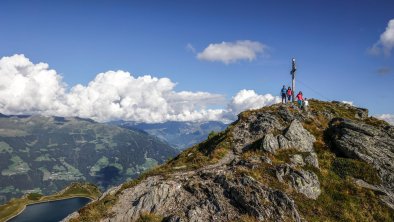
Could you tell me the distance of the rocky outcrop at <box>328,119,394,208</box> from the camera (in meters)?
37.9

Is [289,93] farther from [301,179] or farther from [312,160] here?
[301,179]

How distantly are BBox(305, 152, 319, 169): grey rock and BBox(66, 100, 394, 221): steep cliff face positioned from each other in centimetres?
11

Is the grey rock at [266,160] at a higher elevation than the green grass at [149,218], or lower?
higher

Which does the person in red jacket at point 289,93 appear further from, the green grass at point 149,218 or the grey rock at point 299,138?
the green grass at point 149,218

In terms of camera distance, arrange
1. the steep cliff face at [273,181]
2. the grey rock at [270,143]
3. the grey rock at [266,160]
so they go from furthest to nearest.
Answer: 1. the grey rock at [270,143]
2. the grey rock at [266,160]
3. the steep cliff face at [273,181]

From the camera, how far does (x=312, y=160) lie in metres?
39.2

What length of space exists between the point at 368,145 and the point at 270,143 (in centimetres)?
1218

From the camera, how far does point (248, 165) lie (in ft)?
121

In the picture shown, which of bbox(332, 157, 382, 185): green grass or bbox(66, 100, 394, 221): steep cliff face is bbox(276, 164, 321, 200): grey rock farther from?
bbox(332, 157, 382, 185): green grass

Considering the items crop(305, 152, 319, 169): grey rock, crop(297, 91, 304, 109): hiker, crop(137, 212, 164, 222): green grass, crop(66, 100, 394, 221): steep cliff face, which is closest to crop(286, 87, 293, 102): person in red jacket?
crop(297, 91, 304, 109): hiker

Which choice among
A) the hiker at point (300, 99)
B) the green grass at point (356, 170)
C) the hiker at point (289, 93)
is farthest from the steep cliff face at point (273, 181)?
the hiker at point (289, 93)

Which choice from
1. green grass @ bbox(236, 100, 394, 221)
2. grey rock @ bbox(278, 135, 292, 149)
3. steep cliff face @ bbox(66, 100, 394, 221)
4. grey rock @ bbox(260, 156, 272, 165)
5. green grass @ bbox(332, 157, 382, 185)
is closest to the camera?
steep cliff face @ bbox(66, 100, 394, 221)

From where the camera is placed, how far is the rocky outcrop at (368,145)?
37.9 meters

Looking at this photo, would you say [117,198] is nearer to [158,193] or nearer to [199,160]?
[158,193]
